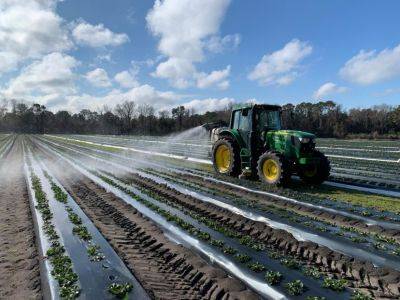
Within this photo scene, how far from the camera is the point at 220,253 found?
6168 mm

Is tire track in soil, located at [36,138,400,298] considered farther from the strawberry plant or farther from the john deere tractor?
the john deere tractor

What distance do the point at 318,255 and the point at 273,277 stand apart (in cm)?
127

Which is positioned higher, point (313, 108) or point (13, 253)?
point (313, 108)

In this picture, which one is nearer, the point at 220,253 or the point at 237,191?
the point at 220,253

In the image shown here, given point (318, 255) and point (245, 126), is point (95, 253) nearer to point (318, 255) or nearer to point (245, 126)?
point (318, 255)

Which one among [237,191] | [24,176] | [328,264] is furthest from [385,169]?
[24,176]

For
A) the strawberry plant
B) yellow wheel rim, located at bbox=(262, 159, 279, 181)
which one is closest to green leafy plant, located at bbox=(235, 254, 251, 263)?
the strawberry plant

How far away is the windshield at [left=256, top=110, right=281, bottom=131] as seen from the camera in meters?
12.9

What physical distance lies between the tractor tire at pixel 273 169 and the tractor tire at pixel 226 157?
1638mm

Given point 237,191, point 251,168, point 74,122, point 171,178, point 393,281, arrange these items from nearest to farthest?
point 393,281 → point 237,191 → point 251,168 → point 171,178 → point 74,122

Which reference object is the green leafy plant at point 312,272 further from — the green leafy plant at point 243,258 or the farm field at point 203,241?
the green leafy plant at point 243,258

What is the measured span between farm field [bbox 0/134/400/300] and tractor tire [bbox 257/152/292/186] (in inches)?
16.1

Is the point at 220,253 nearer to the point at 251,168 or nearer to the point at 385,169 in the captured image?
the point at 251,168

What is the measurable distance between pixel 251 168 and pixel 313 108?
6579 centimetres
